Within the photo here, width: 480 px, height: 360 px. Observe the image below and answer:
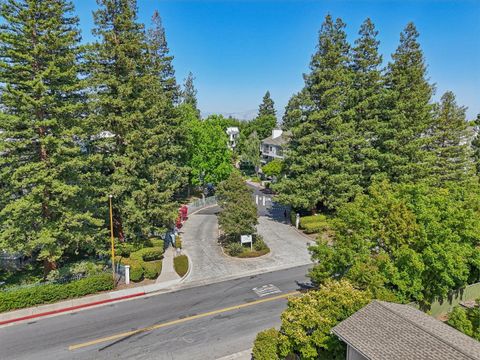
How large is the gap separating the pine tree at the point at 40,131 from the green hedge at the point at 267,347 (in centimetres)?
1484

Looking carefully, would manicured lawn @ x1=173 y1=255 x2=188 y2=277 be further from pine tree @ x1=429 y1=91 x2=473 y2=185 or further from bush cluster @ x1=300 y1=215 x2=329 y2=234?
pine tree @ x1=429 y1=91 x2=473 y2=185

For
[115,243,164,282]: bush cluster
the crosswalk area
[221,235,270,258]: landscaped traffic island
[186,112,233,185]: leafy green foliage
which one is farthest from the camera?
[186,112,233,185]: leafy green foliage

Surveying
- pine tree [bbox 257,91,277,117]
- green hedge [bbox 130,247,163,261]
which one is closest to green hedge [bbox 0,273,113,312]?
green hedge [bbox 130,247,163,261]

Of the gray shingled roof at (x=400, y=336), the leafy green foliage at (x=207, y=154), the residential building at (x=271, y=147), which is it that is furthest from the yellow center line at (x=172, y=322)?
the residential building at (x=271, y=147)

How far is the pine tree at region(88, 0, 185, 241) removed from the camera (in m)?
27.2

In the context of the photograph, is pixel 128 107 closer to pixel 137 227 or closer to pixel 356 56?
pixel 137 227

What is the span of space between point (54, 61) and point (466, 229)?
27.4 meters

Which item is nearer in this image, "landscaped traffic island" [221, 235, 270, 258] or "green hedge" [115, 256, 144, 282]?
"green hedge" [115, 256, 144, 282]

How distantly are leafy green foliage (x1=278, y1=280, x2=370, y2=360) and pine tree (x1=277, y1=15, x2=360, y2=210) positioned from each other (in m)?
22.6

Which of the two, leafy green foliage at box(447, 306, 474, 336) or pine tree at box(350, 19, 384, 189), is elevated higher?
pine tree at box(350, 19, 384, 189)

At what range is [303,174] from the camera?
37.9m

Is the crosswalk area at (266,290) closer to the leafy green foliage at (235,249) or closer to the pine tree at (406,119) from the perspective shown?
the leafy green foliage at (235,249)

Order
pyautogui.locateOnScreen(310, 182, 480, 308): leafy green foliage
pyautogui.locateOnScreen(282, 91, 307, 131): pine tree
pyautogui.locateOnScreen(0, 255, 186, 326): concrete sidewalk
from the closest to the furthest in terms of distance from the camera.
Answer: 1. pyautogui.locateOnScreen(310, 182, 480, 308): leafy green foliage
2. pyautogui.locateOnScreen(0, 255, 186, 326): concrete sidewalk
3. pyautogui.locateOnScreen(282, 91, 307, 131): pine tree

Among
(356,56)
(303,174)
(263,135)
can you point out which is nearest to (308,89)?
(356,56)
